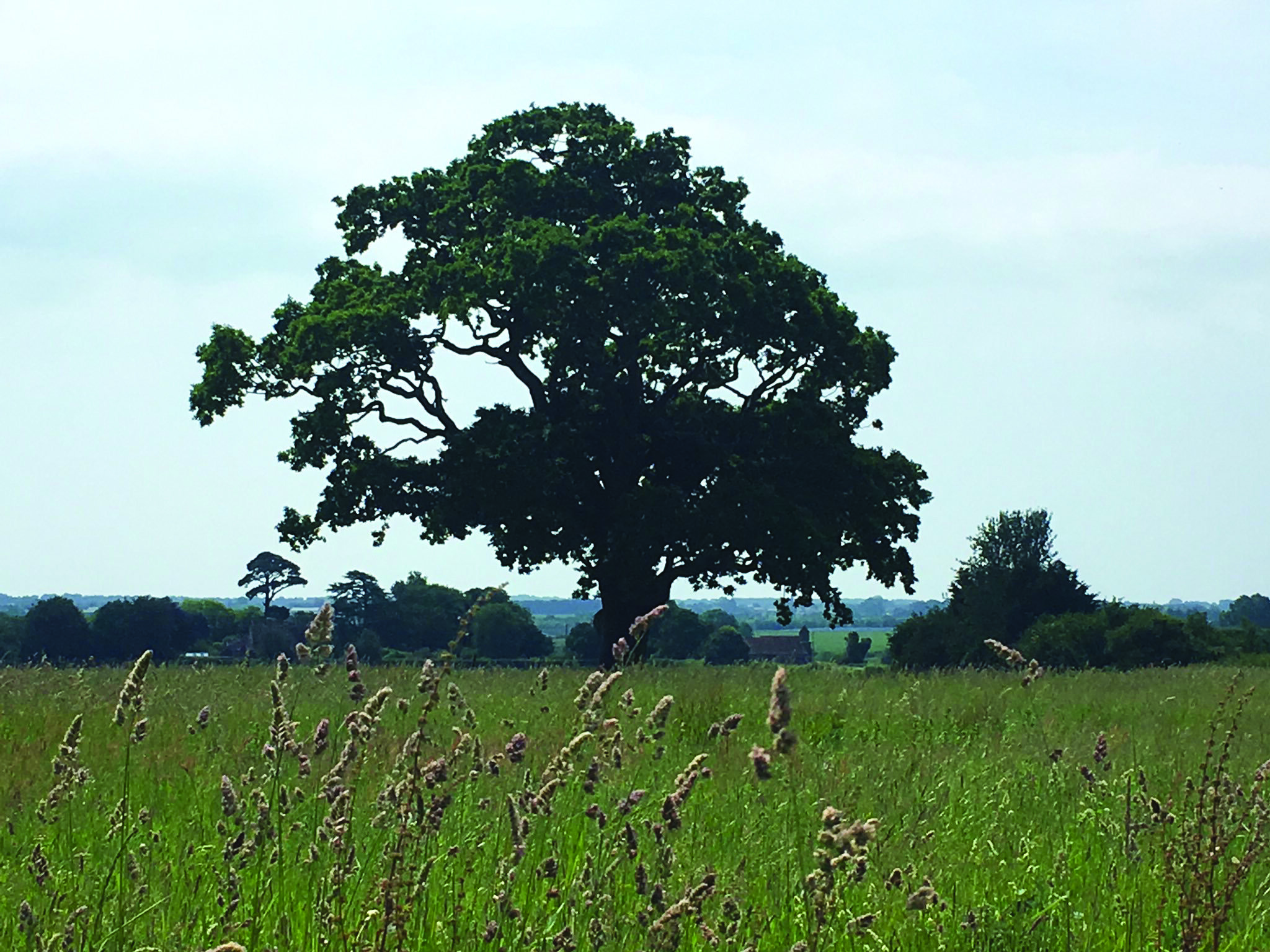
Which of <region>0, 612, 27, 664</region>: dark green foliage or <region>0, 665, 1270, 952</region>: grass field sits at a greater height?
<region>0, 665, 1270, 952</region>: grass field

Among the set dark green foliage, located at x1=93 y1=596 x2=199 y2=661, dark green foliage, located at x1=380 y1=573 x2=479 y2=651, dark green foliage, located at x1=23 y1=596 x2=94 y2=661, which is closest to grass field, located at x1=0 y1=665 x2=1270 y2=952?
dark green foliage, located at x1=23 y1=596 x2=94 y2=661

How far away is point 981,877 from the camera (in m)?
5.47

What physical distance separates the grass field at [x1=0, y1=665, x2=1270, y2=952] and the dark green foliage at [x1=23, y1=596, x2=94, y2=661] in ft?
244

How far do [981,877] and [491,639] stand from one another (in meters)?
110

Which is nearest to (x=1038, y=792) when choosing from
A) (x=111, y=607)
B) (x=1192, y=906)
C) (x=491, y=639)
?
(x=1192, y=906)

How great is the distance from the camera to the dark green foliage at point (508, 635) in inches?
4291

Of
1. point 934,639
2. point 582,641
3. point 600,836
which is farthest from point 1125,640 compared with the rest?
point 582,641

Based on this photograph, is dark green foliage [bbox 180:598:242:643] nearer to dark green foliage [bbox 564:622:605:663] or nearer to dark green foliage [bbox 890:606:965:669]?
dark green foliage [bbox 564:622:605:663]

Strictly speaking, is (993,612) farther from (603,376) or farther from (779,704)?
(779,704)

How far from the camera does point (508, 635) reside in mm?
112438

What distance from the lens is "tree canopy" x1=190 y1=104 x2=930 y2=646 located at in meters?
26.0

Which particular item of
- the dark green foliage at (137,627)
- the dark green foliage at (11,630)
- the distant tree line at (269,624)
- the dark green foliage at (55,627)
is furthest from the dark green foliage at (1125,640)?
the dark green foliage at (11,630)

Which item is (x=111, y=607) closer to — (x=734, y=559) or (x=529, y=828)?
(x=734, y=559)

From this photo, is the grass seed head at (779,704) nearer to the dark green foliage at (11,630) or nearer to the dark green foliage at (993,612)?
the dark green foliage at (993,612)
